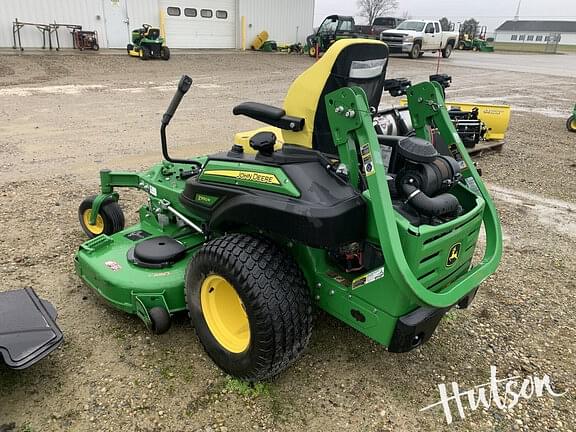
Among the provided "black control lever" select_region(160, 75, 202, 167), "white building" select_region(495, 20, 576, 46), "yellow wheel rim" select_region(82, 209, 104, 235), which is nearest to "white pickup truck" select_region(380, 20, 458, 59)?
"yellow wheel rim" select_region(82, 209, 104, 235)

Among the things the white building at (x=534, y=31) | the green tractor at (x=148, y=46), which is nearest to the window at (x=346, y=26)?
the green tractor at (x=148, y=46)

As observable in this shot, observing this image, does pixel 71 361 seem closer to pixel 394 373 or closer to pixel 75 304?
pixel 75 304

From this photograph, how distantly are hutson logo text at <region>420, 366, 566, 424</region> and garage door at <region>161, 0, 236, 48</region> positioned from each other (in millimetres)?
20183

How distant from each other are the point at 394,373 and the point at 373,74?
1.56 meters

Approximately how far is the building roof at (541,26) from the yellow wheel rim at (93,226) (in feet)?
303

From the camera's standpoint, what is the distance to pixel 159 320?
255cm

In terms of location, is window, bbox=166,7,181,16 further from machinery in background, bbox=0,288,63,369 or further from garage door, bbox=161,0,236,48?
machinery in background, bbox=0,288,63,369

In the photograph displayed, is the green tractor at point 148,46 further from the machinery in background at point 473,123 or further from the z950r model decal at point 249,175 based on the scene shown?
the z950r model decal at point 249,175

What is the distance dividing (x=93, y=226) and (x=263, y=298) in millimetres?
2176

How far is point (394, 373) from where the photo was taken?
2.57m

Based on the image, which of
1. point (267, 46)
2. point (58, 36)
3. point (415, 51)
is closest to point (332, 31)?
point (267, 46)

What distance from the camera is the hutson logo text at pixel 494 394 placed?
239cm

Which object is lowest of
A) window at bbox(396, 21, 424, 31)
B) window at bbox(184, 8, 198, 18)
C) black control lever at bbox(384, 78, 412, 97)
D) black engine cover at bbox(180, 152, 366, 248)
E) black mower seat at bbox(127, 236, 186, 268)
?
black mower seat at bbox(127, 236, 186, 268)

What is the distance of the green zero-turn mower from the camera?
6.79ft
